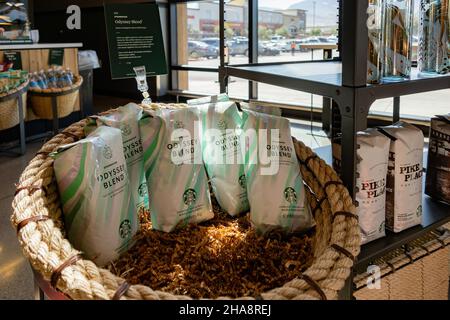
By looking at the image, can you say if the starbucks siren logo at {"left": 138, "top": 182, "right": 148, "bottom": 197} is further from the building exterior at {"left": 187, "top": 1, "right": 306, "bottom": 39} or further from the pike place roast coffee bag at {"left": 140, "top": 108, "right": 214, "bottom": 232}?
the building exterior at {"left": 187, "top": 1, "right": 306, "bottom": 39}

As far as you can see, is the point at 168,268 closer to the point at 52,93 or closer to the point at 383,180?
the point at 383,180

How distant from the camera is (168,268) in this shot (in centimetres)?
107

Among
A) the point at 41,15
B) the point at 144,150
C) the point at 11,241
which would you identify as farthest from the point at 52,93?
the point at 41,15

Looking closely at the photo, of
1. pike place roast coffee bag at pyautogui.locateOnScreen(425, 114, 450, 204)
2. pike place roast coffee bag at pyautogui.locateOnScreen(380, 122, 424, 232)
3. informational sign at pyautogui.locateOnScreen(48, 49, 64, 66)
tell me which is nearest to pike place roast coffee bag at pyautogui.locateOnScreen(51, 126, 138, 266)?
pike place roast coffee bag at pyautogui.locateOnScreen(380, 122, 424, 232)

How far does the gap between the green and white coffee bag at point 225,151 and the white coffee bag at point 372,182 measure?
358 mm

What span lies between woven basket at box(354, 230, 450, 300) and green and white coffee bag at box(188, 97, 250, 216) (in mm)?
416

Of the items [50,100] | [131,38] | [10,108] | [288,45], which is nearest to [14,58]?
[50,100]

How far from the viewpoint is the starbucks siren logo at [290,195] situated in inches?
46.0

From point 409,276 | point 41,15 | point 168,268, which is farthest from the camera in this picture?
point 41,15

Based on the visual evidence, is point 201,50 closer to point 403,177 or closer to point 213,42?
point 213,42

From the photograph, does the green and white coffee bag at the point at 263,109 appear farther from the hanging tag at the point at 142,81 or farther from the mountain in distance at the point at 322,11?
the mountain in distance at the point at 322,11

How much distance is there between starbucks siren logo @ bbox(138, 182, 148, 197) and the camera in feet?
4.25

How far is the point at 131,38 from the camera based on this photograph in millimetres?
2039
